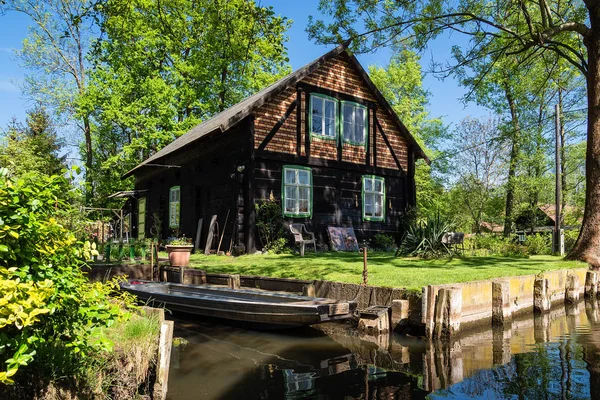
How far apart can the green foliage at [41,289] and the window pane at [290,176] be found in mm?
12140

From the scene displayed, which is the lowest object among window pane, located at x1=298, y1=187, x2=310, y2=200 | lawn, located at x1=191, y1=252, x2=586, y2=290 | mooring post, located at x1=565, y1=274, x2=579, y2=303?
mooring post, located at x1=565, y1=274, x2=579, y2=303

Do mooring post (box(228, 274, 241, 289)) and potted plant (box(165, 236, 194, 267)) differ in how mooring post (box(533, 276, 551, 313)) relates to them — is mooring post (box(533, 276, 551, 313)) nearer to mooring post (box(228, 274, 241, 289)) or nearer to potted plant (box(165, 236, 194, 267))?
mooring post (box(228, 274, 241, 289))

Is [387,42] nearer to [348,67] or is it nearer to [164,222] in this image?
[348,67]

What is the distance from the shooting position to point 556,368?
555cm

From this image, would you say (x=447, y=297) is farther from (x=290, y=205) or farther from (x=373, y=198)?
(x=373, y=198)

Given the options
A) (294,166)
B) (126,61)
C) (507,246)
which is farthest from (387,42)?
(126,61)

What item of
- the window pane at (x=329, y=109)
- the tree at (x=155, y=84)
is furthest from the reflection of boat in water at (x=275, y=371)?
the tree at (x=155, y=84)

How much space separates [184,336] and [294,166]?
916 centimetres

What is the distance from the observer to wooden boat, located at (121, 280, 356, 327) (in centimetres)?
696

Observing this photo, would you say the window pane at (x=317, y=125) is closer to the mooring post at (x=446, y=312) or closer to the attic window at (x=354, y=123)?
the attic window at (x=354, y=123)

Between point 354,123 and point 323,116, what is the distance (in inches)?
61.8

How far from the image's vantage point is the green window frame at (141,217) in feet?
77.7

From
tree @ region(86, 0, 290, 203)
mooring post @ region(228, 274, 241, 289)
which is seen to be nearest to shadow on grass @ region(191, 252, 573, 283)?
mooring post @ region(228, 274, 241, 289)

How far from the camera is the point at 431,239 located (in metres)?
12.1
